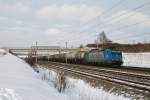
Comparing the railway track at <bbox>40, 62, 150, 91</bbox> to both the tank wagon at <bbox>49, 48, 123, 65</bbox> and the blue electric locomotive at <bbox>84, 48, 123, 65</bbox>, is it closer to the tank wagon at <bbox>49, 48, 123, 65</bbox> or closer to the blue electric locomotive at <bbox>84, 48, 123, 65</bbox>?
the blue electric locomotive at <bbox>84, 48, 123, 65</bbox>

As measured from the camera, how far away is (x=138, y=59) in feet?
161

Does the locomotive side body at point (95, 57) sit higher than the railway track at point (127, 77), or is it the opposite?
the locomotive side body at point (95, 57)

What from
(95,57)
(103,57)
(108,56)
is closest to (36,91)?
(108,56)

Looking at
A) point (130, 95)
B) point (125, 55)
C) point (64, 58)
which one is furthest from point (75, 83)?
point (64, 58)

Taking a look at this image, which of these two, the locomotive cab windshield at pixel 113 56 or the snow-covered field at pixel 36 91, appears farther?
the locomotive cab windshield at pixel 113 56

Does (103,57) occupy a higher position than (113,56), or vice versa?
(113,56)

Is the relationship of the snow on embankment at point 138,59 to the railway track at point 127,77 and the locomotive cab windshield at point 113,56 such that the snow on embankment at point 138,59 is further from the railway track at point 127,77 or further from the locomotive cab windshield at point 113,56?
the railway track at point 127,77

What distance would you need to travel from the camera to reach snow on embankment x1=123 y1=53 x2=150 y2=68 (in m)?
45.5

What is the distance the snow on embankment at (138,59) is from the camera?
149ft

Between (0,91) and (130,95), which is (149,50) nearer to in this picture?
(130,95)

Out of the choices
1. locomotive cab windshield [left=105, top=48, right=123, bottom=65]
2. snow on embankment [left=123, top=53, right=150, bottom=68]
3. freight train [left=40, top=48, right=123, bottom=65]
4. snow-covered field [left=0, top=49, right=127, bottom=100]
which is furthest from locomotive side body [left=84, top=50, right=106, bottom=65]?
snow-covered field [left=0, top=49, right=127, bottom=100]

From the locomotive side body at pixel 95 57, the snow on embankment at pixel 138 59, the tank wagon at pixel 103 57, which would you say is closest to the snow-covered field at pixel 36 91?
the tank wagon at pixel 103 57

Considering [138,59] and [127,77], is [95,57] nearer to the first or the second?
[138,59]

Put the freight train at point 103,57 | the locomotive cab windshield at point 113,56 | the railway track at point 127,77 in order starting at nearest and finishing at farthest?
the railway track at point 127,77
the locomotive cab windshield at point 113,56
the freight train at point 103,57
